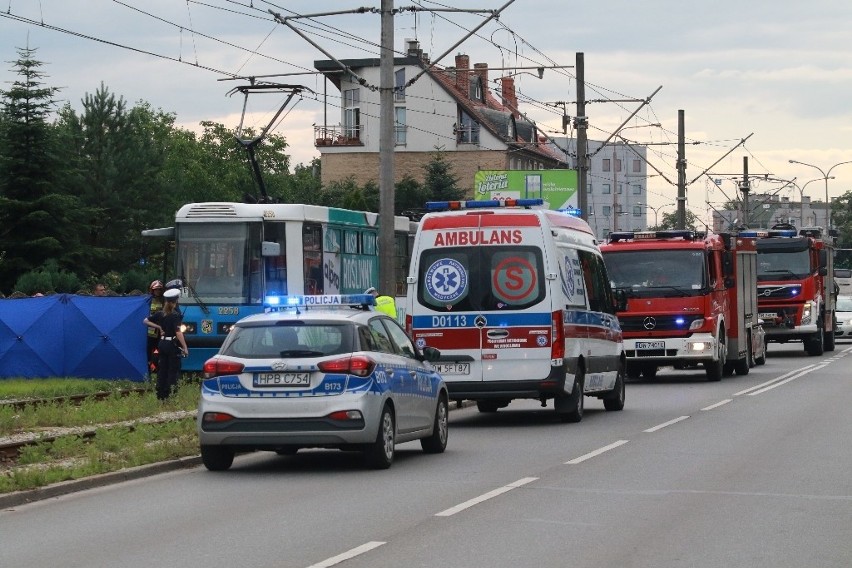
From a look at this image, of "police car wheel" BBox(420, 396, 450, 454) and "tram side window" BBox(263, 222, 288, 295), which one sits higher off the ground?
"tram side window" BBox(263, 222, 288, 295)

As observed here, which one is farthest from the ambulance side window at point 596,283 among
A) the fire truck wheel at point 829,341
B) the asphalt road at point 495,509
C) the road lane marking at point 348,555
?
the fire truck wheel at point 829,341

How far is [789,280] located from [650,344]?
43.2ft

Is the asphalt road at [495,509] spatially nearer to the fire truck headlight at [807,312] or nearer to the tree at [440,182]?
the fire truck headlight at [807,312]

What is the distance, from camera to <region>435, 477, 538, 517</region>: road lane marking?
1167cm

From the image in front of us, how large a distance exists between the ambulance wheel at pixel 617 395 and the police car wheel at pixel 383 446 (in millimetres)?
8901

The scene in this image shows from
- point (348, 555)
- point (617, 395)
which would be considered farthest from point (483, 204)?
point (348, 555)

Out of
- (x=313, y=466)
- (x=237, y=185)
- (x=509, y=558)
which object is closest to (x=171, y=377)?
(x=313, y=466)

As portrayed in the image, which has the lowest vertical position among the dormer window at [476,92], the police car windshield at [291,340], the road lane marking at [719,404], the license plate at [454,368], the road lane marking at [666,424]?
the road lane marking at [666,424]

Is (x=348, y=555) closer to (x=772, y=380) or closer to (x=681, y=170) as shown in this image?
(x=772, y=380)

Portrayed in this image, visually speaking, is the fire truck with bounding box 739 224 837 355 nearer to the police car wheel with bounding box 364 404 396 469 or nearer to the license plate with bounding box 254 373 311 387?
Answer: the police car wheel with bounding box 364 404 396 469

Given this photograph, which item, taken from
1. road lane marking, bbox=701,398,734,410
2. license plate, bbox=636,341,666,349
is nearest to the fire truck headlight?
license plate, bbox=636,341,666,349

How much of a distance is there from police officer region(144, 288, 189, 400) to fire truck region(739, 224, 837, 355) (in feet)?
75.0

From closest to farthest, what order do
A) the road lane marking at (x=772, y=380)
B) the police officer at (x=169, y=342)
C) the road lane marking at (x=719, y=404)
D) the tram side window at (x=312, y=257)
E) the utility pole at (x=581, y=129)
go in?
the police officer at (x=169, y=342), the road lane marking at (x=719, y=404), the road lane marking at (x=772, y=380), the tram side window at (x=312, y=257), the utility pole at (x=581, y=129)

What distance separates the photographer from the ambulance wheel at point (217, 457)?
1491 cm
